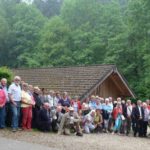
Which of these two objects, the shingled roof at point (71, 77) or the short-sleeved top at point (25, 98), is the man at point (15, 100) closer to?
the short-sleeved top at point (25, 98)

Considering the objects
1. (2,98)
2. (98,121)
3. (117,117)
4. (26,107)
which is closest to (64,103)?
(98,121)

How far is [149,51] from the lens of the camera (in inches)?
1638

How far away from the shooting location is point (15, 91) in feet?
51.8

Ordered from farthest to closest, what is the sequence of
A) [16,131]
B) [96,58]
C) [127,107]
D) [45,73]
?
[96,58], [45,73], [127,107], [16,131]

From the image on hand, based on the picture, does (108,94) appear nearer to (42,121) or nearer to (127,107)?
(127,107)

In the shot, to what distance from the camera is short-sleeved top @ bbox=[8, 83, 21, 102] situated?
15720 mm

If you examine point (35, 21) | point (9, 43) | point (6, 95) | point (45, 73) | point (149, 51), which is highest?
point (35, 21)

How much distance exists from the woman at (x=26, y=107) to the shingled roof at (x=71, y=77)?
8507mm

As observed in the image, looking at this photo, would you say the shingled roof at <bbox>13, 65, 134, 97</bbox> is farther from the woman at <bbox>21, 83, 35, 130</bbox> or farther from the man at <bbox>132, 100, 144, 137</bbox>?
the woman at <bbox>21, 83, 35, 130</bbox>

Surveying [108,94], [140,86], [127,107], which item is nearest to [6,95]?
[127,107]

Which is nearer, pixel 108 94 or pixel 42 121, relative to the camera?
pixel 42 121

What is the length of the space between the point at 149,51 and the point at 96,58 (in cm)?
804

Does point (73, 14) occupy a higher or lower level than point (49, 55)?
higher

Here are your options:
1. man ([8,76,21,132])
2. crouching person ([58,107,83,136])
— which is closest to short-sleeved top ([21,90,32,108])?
man ([8,76,21,132])
